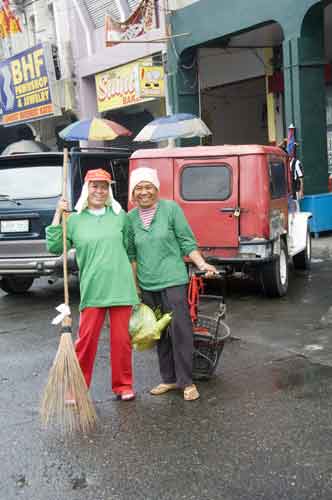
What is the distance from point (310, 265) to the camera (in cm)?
1073

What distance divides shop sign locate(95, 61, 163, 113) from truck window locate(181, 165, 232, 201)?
8873mm

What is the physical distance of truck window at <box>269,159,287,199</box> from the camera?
26.8 feet

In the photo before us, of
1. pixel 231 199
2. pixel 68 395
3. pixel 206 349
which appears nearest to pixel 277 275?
pixel 231 199

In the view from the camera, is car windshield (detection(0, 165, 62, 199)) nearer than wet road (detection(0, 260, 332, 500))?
No

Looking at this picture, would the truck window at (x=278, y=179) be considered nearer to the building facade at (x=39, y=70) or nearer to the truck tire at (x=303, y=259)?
the truck tire at (x=303, y=259)

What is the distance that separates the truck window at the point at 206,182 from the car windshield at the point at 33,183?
1.65 meters

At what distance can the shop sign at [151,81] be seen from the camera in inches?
645

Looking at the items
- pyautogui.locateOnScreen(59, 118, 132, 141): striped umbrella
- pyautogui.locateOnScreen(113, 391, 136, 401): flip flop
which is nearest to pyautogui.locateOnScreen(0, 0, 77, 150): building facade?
pyautogui.locateOnScreen(59, 118, 132, 141): striped umbrella

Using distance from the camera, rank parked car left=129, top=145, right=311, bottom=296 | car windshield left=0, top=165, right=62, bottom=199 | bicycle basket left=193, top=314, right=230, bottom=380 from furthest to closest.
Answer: car windshield left=0, top=165, right=62, bottom=199
parked car left=129, top=145, right=311, bottom=296
bicycle basket left=193, top=314, right=230, bottom=380

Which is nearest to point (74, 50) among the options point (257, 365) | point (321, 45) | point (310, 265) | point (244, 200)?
point (321, 45)

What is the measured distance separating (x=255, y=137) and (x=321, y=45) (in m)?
7.37

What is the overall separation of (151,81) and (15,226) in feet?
30.0

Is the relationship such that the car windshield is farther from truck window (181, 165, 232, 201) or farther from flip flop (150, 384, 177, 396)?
flip flop (150, 384, 177, 396)

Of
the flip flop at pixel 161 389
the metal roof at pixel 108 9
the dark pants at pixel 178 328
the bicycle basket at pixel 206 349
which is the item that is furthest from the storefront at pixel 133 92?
the flip flop at pixel 161 389
